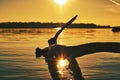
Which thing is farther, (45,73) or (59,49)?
(45,73)

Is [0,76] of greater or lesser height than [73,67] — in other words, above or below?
below

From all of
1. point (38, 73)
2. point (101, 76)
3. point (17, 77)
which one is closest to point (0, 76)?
point (17, 77)

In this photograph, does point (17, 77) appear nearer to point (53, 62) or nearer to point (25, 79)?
point (25, 79)

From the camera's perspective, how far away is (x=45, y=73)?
24828 millimetres

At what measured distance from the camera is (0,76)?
2270 cm

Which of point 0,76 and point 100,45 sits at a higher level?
point 100,45

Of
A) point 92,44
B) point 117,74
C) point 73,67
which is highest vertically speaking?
point 92,44

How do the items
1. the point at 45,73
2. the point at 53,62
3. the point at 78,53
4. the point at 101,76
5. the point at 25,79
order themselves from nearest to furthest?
1. the point at 78,53
2. the point at 53,62
3. the point at 25,79
4. the point at 101,76
5. the point at 45,73

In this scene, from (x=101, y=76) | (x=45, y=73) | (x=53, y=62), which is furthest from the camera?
(x=45, y=73)

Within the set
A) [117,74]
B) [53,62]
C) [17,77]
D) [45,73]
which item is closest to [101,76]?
[117,74]

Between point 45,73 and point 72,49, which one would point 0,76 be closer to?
point 45,73

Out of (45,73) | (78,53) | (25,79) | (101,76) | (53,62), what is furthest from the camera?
(45,73)

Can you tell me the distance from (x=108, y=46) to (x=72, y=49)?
104 centimetres

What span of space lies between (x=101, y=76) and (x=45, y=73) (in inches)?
162
